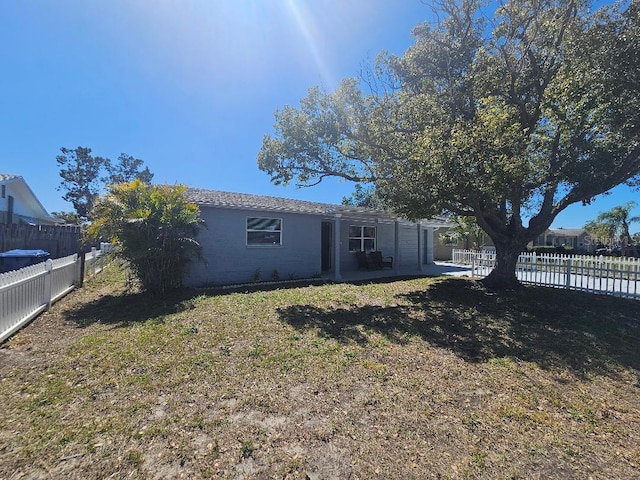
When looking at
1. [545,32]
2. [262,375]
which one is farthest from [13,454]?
[545,32]

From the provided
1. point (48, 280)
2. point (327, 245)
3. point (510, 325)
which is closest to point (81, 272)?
point (48, 280)

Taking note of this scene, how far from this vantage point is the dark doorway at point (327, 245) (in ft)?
49.8

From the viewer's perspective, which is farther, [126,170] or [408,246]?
[126,170]

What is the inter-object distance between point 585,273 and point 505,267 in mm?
2708

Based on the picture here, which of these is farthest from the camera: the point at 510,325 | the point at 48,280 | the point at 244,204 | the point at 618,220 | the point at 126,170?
the point at 126,170

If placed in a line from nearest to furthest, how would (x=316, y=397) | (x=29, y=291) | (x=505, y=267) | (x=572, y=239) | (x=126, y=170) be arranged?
(x=316, y=397), (x=29, y=291), (x=505, y=267), (x=126, y=170), (x=572, y=239)

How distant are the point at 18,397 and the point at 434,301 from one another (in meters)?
8.42

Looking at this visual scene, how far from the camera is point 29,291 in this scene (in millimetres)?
5949

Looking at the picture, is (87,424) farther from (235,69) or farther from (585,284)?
(585,284)

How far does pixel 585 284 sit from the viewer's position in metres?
10.6

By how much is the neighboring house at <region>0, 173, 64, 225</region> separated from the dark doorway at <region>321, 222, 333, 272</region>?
43.9ft

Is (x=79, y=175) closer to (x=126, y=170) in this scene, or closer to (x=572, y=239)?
(x=126, y=170)

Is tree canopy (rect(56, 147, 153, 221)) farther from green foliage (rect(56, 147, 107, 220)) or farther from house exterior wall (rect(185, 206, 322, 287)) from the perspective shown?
house exterior wall (rect(185, 206, 322, 287))

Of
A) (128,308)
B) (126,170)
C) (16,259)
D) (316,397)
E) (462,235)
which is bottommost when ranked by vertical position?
(316,397)
